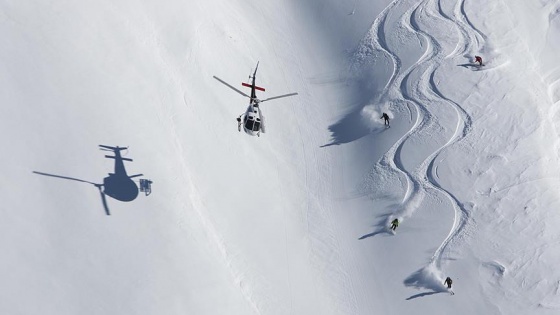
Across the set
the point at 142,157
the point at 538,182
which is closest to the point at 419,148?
the point at 538,182

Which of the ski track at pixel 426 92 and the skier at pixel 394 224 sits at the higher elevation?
the ski track at pixel 426 92

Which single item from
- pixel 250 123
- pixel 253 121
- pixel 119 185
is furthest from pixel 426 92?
pixel 119 185

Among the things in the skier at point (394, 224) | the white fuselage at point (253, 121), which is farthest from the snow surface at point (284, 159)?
the white fuselage at point (253, 121)

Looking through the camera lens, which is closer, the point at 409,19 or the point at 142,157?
the point at 142,157

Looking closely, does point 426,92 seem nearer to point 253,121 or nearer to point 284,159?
point 284,159

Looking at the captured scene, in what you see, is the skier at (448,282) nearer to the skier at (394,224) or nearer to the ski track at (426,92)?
the ski track at (426,92)

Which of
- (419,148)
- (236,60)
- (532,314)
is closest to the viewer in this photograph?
(532,314)

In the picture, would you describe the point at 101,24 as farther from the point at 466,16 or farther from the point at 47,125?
the point at 466,16

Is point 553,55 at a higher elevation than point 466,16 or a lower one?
lower
